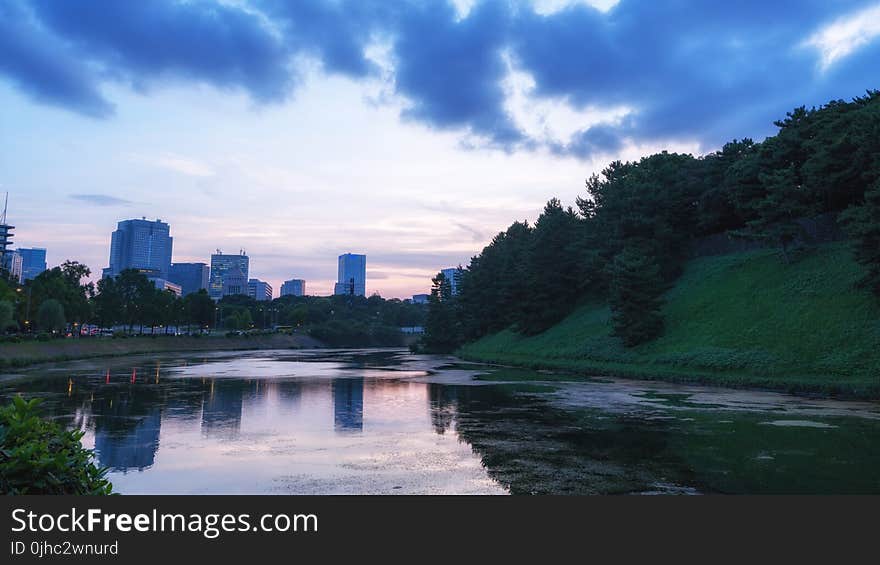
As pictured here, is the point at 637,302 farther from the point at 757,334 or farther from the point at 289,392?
the point at 289,392

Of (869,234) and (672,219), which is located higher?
(672,219)

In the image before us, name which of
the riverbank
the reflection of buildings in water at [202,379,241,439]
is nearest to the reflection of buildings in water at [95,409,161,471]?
the reflection of buildings in water at [202,379,241,439]

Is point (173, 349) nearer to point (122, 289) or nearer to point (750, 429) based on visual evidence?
point (122, 289)

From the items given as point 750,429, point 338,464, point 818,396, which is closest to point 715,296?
point 818,396

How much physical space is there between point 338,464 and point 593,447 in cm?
686

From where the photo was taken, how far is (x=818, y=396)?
2745 centimetres

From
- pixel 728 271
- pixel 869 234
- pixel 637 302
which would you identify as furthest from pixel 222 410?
pixel 728 271

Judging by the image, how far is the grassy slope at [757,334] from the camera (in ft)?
102

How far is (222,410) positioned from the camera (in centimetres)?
2225

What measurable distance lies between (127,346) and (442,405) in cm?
7072

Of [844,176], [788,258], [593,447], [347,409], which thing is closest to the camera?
[593,447]

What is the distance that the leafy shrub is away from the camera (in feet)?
17.1

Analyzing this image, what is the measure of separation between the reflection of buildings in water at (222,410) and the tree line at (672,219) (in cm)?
3328

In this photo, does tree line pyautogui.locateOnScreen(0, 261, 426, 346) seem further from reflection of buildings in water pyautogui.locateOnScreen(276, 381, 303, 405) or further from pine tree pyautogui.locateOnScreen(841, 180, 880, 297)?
pine tree pyautogui.locateOnScreen(841, 180, 880, 297)
